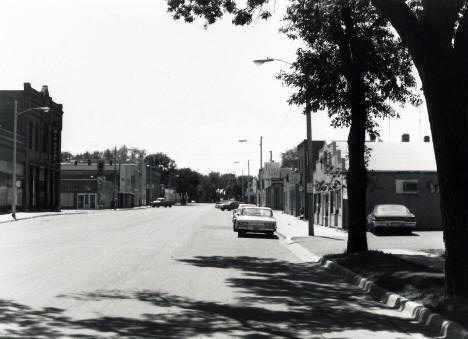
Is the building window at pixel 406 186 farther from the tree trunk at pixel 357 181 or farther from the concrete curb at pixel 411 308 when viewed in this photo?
the concrete curb at pixel 411 308

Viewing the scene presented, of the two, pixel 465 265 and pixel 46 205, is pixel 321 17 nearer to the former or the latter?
pixel 465 265

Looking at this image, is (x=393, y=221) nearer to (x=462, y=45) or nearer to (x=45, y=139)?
(x=462, y=45)

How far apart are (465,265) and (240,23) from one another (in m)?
9.42

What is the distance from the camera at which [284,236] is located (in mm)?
28953

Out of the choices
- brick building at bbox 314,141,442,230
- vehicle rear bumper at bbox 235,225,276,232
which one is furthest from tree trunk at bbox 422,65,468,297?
brick building at bbox 314,141,442,230

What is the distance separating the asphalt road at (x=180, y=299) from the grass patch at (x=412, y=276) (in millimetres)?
521

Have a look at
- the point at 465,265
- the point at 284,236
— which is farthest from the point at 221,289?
the point at 284,236

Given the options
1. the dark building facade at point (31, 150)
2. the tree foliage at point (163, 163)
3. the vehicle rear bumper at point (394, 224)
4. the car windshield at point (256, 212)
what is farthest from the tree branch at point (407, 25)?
the tree foliage at point (163, 163)

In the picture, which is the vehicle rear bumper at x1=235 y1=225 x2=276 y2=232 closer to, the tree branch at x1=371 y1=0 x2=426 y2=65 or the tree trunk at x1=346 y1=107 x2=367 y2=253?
the tree trunk at x1=346 y1=107 x2=367 y2=253

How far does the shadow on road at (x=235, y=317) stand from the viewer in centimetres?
754

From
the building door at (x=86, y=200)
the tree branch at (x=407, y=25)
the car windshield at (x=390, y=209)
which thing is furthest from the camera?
the building door at (x=86, y=200)

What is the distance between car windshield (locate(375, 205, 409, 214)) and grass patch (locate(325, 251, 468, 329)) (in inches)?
433

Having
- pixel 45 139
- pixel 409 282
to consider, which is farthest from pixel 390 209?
pixel 45 139

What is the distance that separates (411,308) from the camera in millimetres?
9242
